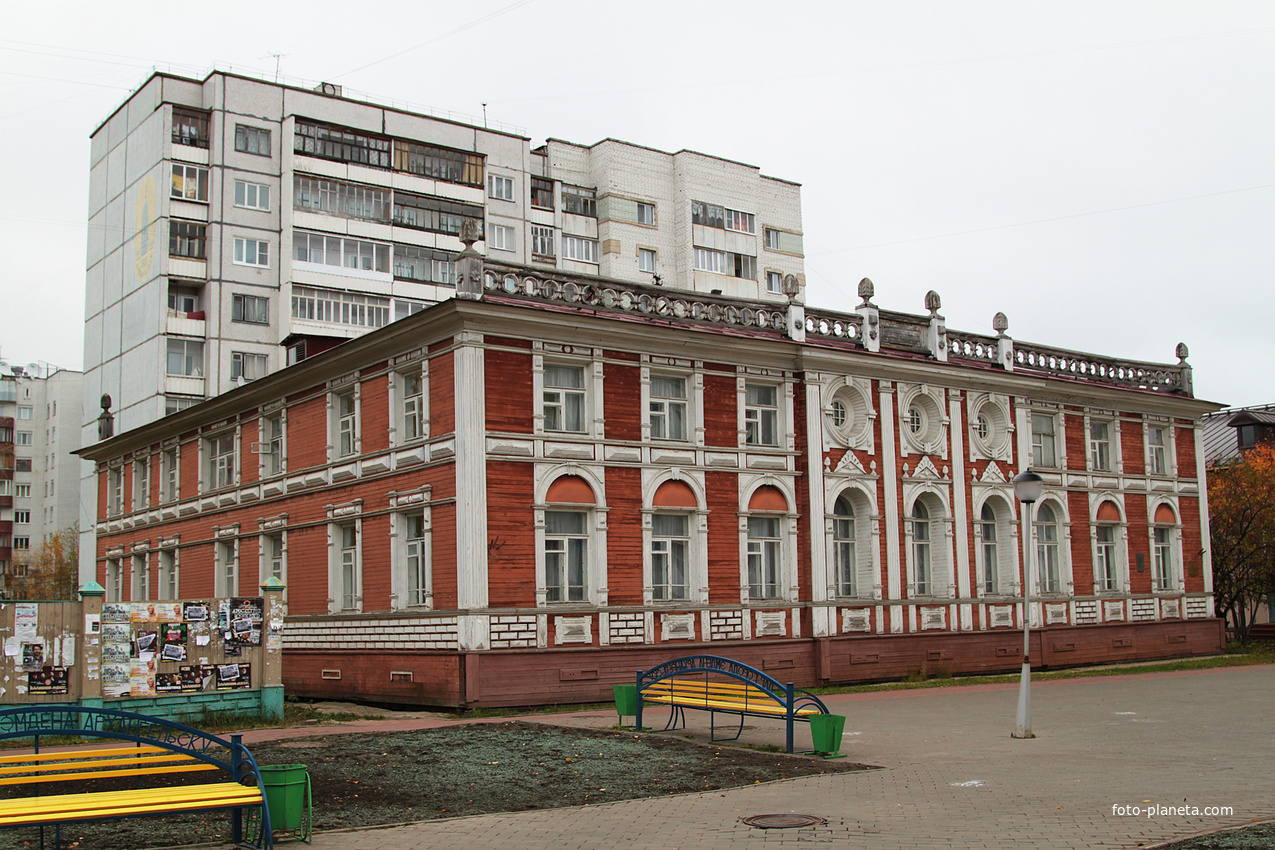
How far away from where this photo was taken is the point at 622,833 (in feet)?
34.8

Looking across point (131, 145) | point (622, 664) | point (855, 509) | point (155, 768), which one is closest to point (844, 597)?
point (855, 509)

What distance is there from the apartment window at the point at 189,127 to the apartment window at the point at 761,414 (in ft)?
129

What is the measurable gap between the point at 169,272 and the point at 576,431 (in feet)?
121

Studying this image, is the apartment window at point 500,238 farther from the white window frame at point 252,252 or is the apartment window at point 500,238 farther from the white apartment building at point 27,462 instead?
the white apartment building at point 27,462

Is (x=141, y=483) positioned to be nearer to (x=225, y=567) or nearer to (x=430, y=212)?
(x=225, y=567)

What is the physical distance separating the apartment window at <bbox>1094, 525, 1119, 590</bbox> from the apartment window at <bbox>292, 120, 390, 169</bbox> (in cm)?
3999

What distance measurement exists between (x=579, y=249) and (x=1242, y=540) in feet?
133

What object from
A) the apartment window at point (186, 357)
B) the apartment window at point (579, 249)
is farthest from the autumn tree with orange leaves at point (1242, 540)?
the apartment window at point (186, 357)

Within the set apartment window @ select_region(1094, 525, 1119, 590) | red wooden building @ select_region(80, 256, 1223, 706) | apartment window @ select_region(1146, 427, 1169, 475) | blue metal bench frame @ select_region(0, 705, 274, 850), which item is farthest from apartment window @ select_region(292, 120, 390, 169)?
blue metal bench frame @ select_region(0, 705, 274, 850)

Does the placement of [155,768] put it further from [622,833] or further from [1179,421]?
[1179,421]

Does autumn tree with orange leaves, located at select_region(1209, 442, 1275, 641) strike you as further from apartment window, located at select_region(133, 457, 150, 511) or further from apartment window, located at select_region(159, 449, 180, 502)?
apartment window, located at select_region(133, 457, 150, 511)

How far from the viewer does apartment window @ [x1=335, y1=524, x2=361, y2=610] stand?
27.8 meters

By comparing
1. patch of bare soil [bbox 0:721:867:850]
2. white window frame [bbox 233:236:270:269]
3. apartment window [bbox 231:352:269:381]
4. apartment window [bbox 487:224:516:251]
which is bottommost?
patch of bare soil [bbox 0:721:867:850]

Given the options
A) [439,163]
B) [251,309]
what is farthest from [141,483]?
[439,163]
